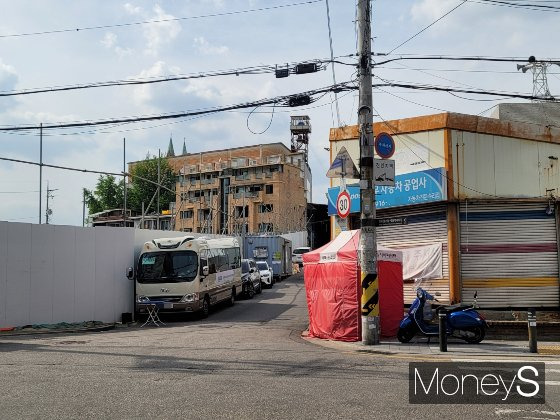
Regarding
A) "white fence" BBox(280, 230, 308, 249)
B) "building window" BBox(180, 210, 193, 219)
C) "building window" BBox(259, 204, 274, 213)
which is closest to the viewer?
"white fence" BBox(280, 230, 308, 249)

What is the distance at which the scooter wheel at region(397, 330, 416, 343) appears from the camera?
13.7 meters

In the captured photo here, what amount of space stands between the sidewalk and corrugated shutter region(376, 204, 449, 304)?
354 centimetres

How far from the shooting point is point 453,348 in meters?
13.0

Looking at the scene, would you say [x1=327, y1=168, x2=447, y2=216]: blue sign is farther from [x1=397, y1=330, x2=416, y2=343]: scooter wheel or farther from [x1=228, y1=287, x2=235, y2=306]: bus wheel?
[x1=228, y1=287, x2=235, y2=306]: bus wheel

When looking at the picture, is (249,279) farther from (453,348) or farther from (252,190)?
(252,190)

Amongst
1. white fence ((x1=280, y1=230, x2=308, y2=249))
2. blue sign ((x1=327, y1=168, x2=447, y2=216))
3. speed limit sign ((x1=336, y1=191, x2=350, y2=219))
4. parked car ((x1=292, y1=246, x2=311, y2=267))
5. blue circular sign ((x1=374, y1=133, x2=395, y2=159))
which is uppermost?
blue circular sign ((x1=374, y1=133, x2=395, y2=159))

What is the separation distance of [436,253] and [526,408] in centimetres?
1070

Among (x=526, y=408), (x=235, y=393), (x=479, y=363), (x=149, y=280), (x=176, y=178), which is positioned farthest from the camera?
(x=176, y=178)

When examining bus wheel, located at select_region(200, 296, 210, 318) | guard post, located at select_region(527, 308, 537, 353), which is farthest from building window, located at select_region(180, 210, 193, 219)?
guard post, located at select_region(527, 308, 537, 353)

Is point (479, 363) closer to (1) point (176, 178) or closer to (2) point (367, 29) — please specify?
(2) point (367, 29)

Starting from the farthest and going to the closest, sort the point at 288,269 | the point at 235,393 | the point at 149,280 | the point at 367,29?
the point at 288,269 < the point at 149,280 < the point at 367,29 < the point at 235,393

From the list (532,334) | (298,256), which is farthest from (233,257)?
(298,256)

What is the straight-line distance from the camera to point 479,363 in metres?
10.7

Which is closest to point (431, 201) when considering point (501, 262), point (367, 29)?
point (501, 262)
